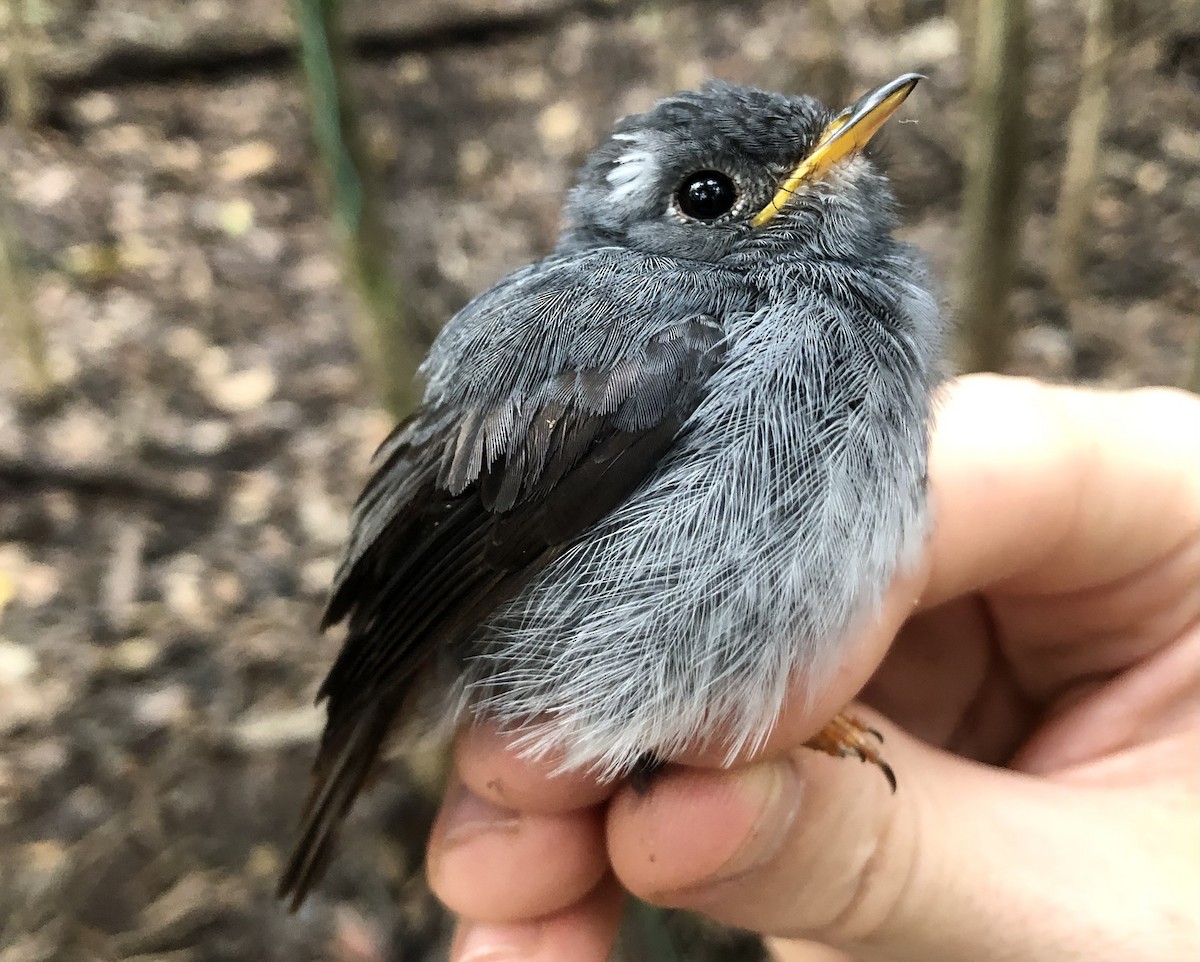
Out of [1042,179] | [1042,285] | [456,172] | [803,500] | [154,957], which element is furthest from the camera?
[456,172]

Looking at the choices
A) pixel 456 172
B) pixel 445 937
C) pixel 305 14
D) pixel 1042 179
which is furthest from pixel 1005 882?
pixel 456 172

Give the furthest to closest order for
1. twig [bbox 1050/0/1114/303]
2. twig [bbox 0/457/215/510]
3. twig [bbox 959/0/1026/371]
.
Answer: twig [bbox 0/457/215/510] < twig [bbox 1050/0/1114/303] < twig [bbox 959/0/1026/371]

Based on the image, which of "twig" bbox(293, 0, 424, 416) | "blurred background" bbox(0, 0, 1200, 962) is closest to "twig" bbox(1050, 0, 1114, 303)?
"blurred background" bbox(0, 0, 1200, 962)

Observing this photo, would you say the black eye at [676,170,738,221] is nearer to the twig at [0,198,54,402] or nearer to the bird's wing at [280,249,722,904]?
the bird's wing at [280,249,722,904]

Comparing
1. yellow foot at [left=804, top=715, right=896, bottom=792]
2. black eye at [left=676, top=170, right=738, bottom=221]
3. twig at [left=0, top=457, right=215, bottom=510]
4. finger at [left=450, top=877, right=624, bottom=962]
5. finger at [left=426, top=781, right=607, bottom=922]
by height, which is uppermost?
black eye at [left=676, top=170, right=738, bottom=221]

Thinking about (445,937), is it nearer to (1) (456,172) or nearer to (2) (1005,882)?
(2) (1005,882)

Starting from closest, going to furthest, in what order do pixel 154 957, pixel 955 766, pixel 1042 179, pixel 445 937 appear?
pixel 955 766 → pixel 154 957 → pixel 445 937 → pixel 1042 179

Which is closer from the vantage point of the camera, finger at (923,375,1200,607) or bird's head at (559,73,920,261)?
bird's head at (559,73,920,261)
